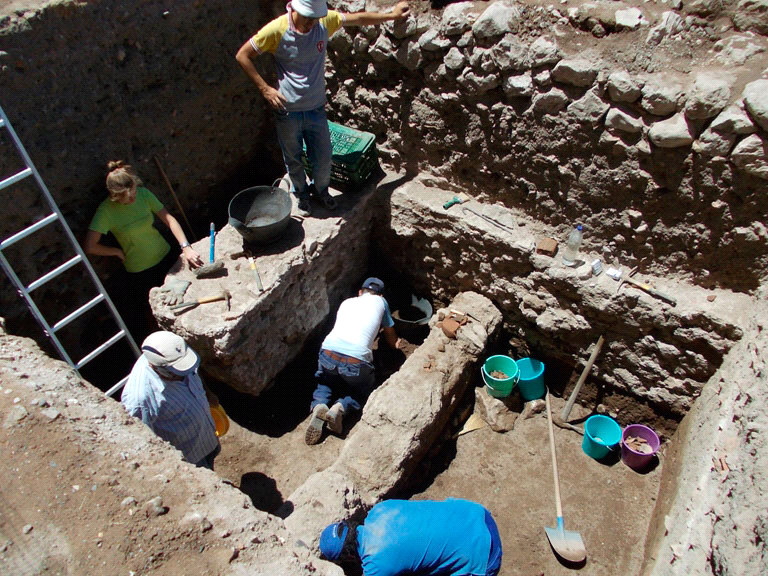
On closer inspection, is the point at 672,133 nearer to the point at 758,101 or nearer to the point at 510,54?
the point at 758,101

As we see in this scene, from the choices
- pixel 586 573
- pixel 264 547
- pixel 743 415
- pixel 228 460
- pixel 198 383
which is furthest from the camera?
pixel 228 460

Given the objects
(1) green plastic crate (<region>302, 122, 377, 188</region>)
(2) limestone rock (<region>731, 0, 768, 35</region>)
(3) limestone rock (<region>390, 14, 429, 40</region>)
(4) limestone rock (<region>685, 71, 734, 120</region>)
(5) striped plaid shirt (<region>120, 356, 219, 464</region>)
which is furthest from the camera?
(1) green plastic crate (<region>302, 122, 377, 188</region>)

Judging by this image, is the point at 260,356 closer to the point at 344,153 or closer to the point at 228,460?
the point at 228,460

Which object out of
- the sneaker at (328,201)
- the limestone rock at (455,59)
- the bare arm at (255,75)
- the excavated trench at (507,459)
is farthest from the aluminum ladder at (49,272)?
the limestone rock at (455,59)

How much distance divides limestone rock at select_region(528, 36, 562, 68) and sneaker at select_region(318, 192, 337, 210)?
7.09 feet

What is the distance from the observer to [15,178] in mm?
3859

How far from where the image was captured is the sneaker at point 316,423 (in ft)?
15.6

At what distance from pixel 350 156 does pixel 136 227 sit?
2014 mm

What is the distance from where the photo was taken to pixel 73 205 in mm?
4477

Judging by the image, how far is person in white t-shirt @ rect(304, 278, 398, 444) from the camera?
476 centimetres

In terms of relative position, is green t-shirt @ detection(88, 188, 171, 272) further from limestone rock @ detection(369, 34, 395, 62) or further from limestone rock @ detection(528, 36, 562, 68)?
limestone rock @ detection(528, 36, 562, 68)

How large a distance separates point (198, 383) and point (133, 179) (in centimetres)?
180

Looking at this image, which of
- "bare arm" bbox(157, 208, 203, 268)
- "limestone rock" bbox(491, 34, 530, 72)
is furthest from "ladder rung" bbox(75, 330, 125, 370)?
"limestone rock" bbox(491, 34, 530, 72)

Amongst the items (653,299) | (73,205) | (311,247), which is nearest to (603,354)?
(653,299)
